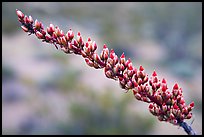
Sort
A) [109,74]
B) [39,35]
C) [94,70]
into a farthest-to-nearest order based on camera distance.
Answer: [94,70] < [39,35] < [109,74]

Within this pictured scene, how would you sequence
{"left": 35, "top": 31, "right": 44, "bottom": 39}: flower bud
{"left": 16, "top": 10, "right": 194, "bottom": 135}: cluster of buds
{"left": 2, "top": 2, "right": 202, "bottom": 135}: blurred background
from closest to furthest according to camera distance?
{"left": 16, "top": 10, "right": 194, "bottom": 135}: cluster of buds → {"left": 35, "top": 31, "right": 44, "bottom": 39}: flower bud → {"left": 2, "top": 2, "right": 202, "bottom": 135}: blurred background

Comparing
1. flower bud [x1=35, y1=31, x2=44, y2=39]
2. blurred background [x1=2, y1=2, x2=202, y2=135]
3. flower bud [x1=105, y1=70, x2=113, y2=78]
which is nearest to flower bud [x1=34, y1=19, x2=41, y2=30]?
flower bud [x1=35, y1=31, x2=44, y2=39]

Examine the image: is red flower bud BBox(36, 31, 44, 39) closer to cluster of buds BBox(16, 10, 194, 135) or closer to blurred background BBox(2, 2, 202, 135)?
cluster of buds BBox(16, 10, 194, 135)

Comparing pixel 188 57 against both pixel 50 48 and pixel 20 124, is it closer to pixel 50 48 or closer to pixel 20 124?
pixel 50 48

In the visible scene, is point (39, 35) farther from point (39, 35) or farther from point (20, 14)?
point (20, 14)

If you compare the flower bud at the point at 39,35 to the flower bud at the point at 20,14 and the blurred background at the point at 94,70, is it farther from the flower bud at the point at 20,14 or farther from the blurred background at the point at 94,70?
the blurred background at the point at 94,70

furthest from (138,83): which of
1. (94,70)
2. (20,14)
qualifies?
(94,70)

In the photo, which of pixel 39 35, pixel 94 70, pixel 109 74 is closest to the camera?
pixel 109 74

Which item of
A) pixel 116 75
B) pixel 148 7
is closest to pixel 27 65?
pixel 148 7

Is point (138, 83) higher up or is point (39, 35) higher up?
point (39, 35)
